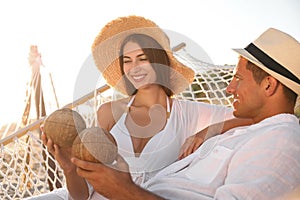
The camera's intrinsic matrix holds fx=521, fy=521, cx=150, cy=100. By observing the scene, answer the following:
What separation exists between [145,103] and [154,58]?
0.65 feet

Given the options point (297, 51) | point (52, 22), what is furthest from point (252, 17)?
point (52, 22)

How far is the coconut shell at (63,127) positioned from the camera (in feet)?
4.38

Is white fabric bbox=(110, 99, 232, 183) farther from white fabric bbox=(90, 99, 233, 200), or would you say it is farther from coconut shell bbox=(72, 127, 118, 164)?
coconut shell bbox=(72, 127, 118, 164)

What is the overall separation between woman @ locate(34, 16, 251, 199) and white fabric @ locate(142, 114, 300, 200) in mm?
479

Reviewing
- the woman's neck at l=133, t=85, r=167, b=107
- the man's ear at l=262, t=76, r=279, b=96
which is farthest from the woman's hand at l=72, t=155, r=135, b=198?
the woman's neck at l=133, t=85, r=167, b=107

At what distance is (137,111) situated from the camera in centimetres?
220

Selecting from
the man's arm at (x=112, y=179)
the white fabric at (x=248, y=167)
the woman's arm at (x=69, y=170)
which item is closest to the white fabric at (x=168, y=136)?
the woman's arm at (x=69, y=170)

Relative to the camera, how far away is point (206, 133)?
186 cm

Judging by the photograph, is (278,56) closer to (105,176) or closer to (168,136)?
(105,176)

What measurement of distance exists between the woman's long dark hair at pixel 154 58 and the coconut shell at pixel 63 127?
31.5 inches

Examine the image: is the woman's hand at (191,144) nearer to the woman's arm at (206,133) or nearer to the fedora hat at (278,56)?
the woman's arm at (206,133)

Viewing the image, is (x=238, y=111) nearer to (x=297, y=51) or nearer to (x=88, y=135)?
(x=297, y=51)

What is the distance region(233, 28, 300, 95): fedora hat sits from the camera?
134cm

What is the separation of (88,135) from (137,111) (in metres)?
0.96
